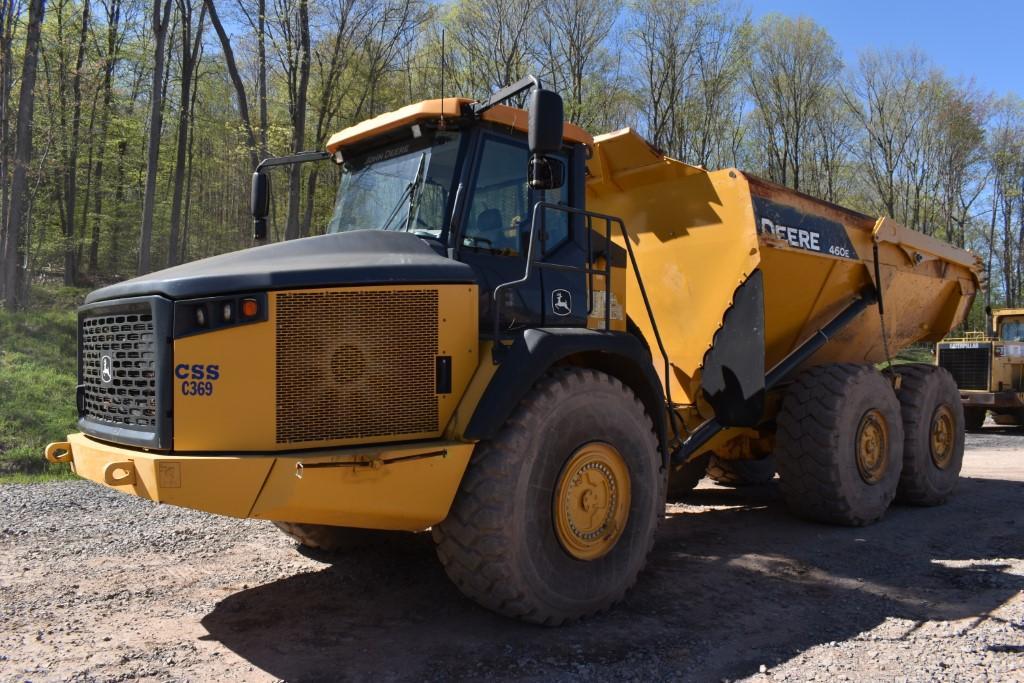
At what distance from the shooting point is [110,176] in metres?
28.5

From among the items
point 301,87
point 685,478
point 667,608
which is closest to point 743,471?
point 685,478

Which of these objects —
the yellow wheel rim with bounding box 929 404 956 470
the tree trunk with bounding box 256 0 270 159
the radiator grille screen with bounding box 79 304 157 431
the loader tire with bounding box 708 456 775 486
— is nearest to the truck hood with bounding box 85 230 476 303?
the radiator grille screen with bounding box 79 304 157 431

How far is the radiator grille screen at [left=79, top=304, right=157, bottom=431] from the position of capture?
3461mm

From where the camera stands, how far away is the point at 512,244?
440 centimetres

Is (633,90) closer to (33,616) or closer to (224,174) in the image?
(224,174)

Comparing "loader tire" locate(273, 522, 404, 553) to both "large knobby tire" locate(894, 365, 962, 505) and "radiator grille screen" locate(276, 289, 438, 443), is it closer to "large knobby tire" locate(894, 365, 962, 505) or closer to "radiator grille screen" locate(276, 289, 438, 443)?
"radiator grille screen" locate(276, 289, 438, 443)

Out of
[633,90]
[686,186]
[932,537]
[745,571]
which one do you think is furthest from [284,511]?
[633,90]

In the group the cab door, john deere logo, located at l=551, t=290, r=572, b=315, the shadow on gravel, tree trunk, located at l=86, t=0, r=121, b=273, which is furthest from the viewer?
tree trunk, located at l=86, t=0, r=121, b=273

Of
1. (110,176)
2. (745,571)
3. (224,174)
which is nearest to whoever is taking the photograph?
(745,571)

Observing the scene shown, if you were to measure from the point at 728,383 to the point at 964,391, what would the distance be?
12.2 m

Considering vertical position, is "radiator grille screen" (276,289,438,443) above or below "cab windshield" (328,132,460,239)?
below

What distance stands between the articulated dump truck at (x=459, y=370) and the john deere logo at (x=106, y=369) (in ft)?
0.06

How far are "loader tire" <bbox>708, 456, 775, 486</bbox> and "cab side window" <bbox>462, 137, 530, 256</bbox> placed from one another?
477 centimetres

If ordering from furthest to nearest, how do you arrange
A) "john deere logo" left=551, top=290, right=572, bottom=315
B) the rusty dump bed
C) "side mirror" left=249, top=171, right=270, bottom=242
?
the rusty dump bed
"side mirror" left=249, top=171, right=270, bottom=242
"john deere logo" left=551, top=290, right=572, bottom=315
